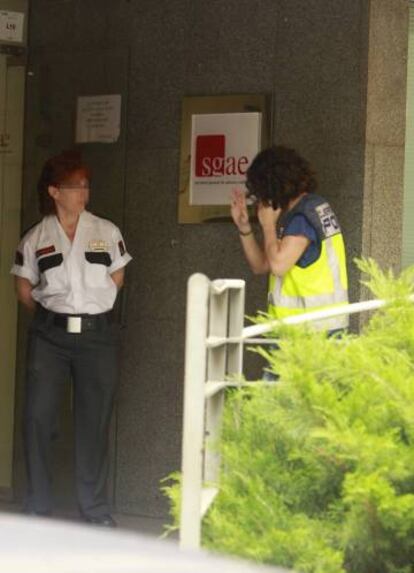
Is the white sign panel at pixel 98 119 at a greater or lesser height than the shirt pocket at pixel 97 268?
greater

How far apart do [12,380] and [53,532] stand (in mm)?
7200

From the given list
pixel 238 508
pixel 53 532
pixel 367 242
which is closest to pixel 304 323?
pixel 238 508

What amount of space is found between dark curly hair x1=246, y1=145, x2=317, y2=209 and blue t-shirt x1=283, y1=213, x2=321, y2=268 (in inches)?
4.8

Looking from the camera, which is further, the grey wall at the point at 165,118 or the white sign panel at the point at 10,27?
the white sign panel at the point at 10,27

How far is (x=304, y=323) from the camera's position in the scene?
5.30m

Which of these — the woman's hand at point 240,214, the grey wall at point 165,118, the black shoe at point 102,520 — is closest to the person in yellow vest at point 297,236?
the woman's hand at point 240,214

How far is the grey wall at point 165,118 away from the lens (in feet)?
28.9

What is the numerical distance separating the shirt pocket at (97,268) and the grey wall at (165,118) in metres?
0.58

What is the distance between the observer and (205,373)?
5.07m

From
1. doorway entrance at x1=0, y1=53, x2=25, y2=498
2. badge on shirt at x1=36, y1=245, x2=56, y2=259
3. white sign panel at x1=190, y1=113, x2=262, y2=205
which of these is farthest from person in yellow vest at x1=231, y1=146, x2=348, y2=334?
doorway entrance at x1=0, y1=53, x2=25, y2=498

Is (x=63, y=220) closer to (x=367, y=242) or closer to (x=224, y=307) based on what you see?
(x=367, y=242)

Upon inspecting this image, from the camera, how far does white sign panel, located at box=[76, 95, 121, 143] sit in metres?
9.52

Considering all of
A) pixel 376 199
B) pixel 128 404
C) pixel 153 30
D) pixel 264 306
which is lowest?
A: pixel 128 404

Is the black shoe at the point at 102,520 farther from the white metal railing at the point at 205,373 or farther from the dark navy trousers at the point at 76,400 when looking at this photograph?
the white metal railing at the point at 205,373
